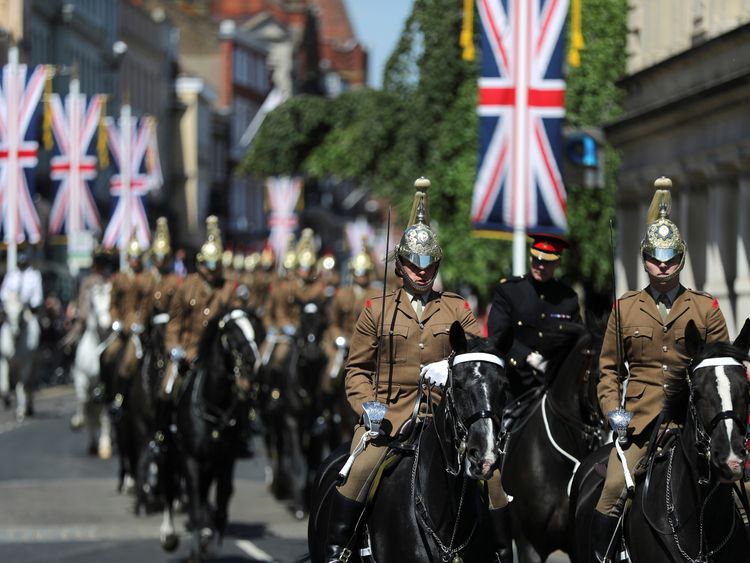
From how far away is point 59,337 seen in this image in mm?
45344

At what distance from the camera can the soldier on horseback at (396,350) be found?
10766mm

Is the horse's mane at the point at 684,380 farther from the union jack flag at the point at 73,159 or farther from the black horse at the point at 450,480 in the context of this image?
the union jack flag at the point at 73,159

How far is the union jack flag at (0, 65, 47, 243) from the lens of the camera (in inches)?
1492

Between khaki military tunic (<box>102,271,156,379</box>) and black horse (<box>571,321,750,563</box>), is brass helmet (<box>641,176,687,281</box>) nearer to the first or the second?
black horse (<box>571,321,750,563</box>)

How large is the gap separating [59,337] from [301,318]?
23256mm

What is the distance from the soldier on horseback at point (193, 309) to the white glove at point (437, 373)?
26.9ft

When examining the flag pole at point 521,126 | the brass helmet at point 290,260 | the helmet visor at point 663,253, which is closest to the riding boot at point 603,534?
the helmet visor at point 663,253

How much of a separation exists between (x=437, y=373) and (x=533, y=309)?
391 cm

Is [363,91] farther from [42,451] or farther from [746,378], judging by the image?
[746,378]

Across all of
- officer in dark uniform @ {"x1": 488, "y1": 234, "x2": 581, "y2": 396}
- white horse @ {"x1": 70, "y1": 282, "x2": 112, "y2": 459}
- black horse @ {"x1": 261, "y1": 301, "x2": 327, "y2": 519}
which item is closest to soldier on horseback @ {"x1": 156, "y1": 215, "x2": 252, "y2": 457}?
black horse @ {"x1": 261, "y1": 301, "x2": 327, "y2": 519}

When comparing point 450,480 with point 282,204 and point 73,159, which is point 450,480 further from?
point 282,204

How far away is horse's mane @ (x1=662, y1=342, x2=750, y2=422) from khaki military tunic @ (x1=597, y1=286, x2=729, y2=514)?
73 centimetres

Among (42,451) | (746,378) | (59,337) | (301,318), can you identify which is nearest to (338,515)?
(746,378)

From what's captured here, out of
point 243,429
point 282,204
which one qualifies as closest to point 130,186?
point 282,204
